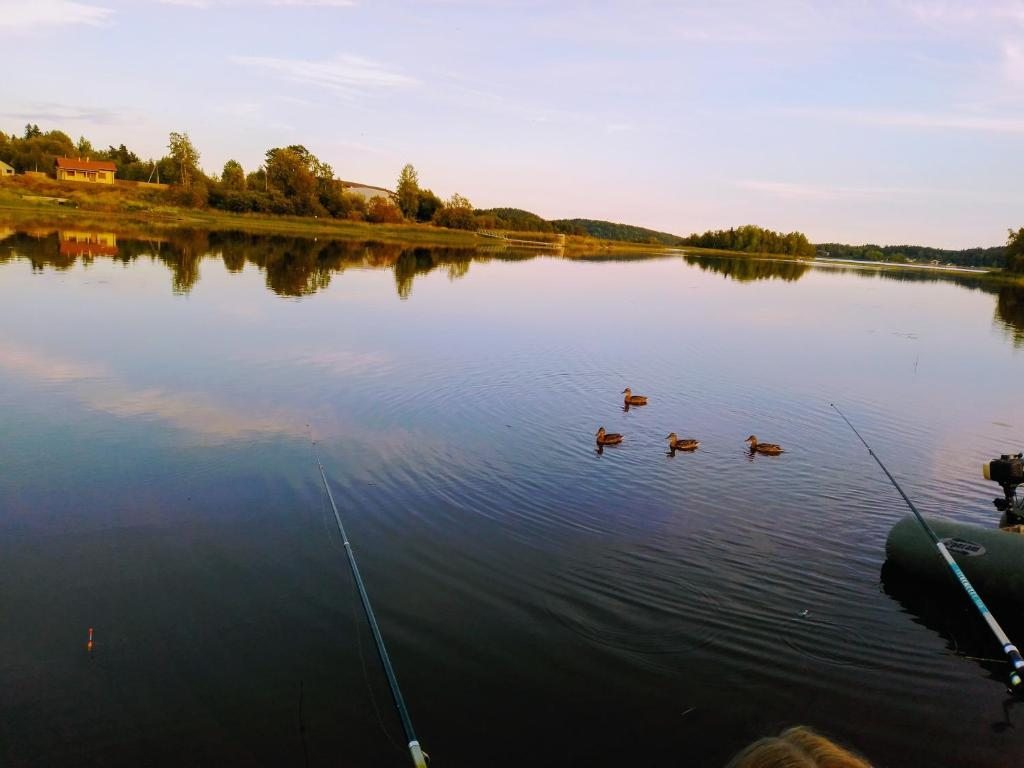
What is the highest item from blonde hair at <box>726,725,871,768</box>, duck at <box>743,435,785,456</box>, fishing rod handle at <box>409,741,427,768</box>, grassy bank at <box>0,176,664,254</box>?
grassy bank at <box>0,176,664,254</box>

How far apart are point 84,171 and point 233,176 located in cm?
2049

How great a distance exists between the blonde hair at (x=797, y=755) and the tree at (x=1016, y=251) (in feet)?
437

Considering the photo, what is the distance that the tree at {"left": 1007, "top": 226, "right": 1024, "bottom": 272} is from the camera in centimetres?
10769

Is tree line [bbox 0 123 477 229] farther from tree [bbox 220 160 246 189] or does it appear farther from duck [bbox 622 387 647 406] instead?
duck [bbox 622 387 647 406]

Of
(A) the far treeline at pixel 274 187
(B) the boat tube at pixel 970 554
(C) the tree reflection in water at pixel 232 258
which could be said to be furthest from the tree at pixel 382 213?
(B) the boat tube at pixel 970 554

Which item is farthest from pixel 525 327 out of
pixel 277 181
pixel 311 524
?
pixel 277 181

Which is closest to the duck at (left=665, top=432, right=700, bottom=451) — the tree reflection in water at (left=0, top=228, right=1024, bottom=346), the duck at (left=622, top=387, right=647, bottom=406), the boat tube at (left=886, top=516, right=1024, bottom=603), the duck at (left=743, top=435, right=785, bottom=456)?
the duck at (left=743, top=435, right=785, bottom=456)

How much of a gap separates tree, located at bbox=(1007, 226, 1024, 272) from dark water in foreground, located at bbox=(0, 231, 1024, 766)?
109915 mm

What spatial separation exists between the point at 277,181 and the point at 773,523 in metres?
107

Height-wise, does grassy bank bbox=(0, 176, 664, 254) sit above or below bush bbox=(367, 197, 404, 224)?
below

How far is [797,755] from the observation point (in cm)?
161

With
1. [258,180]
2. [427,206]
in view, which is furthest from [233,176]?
[427,206]

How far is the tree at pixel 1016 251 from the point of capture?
107688 millimetres

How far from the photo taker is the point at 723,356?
81.4 feet
